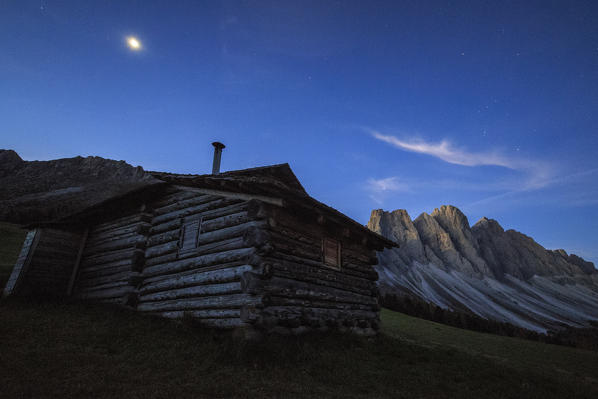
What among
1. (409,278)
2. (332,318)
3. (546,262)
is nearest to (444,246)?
(409,278)

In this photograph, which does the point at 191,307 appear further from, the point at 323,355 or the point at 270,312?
the point at 323,355

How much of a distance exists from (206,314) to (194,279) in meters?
1.13

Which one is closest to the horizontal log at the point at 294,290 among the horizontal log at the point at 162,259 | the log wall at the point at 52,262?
the horizontal log at the point at 162,259

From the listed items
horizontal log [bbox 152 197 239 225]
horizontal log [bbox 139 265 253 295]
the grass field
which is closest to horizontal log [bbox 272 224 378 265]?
horizontal log [bbox 139 265 253 295]

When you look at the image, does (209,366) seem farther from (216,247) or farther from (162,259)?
(162,259)

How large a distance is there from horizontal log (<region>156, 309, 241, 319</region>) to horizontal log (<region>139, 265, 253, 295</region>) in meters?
0.72

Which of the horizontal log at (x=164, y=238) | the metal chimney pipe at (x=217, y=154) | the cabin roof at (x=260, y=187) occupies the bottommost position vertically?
the horizontal log at (x=164, y=238)

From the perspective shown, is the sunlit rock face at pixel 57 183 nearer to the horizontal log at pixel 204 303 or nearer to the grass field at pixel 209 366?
the horizontal log at pixel 204 303

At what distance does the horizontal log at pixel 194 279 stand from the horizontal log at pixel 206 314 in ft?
2.35

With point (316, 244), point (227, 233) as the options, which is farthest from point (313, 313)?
point (227, 233)

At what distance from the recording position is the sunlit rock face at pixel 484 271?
64250mm

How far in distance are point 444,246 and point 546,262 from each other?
140 feet

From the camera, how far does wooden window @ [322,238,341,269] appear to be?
970 centimetres

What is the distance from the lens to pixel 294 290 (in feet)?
26.6
